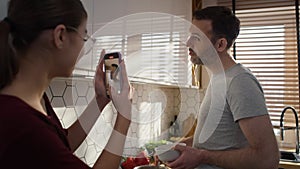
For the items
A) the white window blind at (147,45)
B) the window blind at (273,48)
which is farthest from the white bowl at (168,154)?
the window blind at (273,48)

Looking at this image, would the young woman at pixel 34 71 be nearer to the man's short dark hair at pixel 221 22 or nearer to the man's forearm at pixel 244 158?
the man's forearm at pixel 244 158

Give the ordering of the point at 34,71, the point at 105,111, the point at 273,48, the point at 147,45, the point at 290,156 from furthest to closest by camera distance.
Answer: the point at 273,48
the point at 290,156
the point at 105,111
the point at 147,45
the point at 34,71

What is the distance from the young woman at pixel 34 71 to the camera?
537mm

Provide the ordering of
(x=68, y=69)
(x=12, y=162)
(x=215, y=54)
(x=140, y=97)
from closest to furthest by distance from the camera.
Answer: (x=12, y=162)
(x=68, y=69)
(x=215, y=54)
(x=140, y=97)

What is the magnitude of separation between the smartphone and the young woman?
0.19 metres

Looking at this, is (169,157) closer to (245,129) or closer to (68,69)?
(245,129)

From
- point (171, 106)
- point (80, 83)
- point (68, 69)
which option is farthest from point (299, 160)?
point (68, 69)

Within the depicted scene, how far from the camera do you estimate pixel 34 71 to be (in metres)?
0.63

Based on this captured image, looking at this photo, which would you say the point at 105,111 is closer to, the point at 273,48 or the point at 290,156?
the point at 290,156

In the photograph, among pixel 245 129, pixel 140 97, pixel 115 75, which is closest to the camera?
pixel 115 75

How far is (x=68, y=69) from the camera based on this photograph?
69 cm

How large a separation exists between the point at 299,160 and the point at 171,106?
978mm

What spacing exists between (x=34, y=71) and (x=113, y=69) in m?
0.29

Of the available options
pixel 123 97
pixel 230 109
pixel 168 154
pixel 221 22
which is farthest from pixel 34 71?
pixel 221 22
